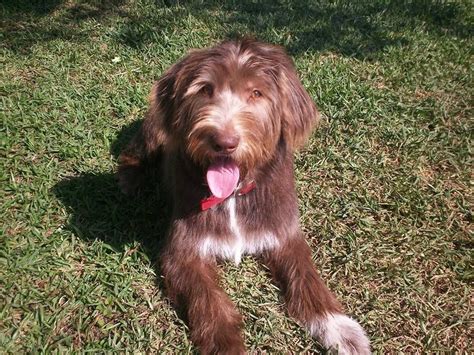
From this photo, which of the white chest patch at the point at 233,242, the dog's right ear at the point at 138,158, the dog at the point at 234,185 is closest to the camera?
the dog at the point at 234,185

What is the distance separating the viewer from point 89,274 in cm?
342

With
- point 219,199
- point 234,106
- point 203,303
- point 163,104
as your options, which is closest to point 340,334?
point 203,303

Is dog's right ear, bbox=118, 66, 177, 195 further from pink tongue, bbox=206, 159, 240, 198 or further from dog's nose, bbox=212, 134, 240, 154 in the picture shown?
dog's nose, bbox=212, 134, 240, 154

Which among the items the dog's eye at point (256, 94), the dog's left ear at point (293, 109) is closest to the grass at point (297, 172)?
the dog's left ear at point (293, 109)

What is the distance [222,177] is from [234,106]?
0.45 meters

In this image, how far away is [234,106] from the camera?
2809 millimetres

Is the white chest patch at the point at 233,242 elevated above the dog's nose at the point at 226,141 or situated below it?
below

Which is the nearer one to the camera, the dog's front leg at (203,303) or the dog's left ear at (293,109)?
the dog's front leg at (203,303)

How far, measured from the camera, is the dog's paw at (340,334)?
2.90 metres

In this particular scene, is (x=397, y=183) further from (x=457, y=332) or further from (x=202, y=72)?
(x=202, y=72)

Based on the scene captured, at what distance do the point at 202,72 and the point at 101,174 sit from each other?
1909mm

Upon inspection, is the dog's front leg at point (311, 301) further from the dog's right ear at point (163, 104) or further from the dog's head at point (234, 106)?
the dog's right ear at point (163, 104)

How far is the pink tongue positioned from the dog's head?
0.03 metres

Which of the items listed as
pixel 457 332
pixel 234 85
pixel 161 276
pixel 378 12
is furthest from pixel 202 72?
pixel 378 12
